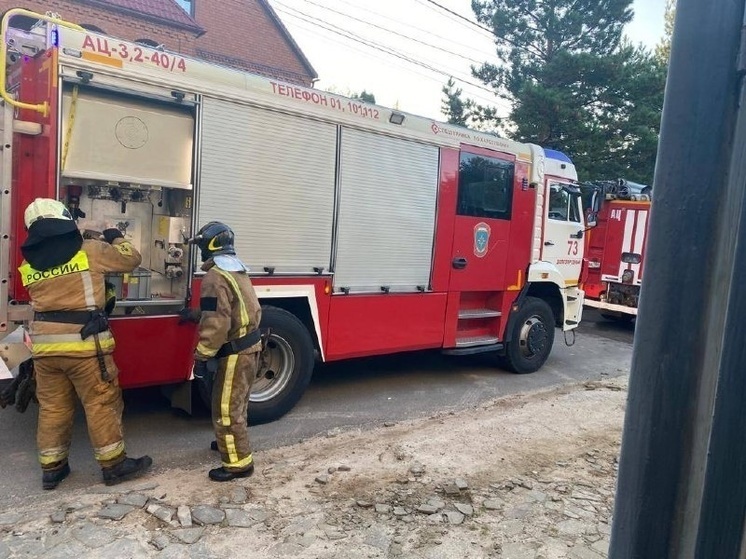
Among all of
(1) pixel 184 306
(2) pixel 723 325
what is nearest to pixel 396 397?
(1) pixel 184 306

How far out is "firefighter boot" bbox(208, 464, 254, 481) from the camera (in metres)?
4.12

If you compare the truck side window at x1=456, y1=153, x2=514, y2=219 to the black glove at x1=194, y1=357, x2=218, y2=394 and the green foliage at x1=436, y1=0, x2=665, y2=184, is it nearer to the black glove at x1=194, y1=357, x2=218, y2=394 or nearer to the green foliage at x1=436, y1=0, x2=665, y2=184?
the black glove at x1=194, y1=357, x2=218, y2=394

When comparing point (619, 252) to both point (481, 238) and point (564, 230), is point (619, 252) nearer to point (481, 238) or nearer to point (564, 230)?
point (564, 230)

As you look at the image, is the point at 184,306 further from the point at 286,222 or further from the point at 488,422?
the point at 488,422

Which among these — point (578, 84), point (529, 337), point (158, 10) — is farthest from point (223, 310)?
point (158, 10)

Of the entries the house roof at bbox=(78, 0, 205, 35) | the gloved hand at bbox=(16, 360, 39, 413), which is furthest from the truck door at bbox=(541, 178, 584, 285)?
the house roof at bbox=(78, 0, 205, 35)

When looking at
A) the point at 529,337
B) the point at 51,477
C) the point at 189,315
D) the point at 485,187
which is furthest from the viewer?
the point at 529,337

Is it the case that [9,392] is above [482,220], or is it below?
below

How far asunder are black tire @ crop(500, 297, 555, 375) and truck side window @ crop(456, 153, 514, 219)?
4.29 ft

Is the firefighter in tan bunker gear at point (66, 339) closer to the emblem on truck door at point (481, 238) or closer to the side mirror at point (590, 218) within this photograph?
the emblem on truck door at point (481, 238)

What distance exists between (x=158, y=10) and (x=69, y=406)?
1866cm

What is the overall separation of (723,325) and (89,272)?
12.6ft

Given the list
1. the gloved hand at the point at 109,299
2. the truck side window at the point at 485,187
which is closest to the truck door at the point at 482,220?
the truck side window at the point at 485,187

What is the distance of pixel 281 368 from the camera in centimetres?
561
